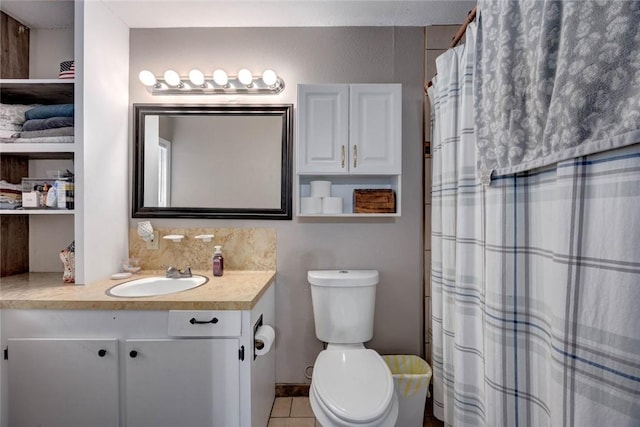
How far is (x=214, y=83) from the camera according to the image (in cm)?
183

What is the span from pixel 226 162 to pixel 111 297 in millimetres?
939

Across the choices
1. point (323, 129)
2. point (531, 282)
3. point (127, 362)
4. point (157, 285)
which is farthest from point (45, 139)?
point (531, 282)

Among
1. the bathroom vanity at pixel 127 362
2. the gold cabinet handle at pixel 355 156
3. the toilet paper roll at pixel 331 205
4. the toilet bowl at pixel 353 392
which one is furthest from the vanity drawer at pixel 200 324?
the gold cabinet handle at pixel 355 156

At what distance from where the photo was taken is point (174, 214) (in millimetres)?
1866

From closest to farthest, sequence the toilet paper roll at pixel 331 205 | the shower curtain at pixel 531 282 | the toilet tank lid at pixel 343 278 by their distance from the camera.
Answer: the shower curtain at pixel 531 282 → the toilet tank lid at pixel 343 278 → the toilet paper roll at pixel 331 205

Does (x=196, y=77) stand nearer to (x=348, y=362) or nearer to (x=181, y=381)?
(x=181, y=381)

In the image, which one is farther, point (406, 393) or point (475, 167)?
point (406, 393)

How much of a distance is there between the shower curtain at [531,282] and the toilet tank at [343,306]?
37cm

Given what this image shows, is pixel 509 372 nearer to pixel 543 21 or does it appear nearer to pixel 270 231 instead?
pixel 543 21

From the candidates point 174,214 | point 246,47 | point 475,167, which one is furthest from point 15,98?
point 475,167

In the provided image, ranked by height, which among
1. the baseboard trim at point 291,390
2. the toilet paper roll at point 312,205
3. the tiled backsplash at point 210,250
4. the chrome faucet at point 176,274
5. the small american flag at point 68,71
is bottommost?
the baseboard trim at point 291,390

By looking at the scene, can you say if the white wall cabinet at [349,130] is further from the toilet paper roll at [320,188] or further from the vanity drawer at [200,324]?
the vanity drawer at [200,324]

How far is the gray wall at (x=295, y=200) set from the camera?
187 cm

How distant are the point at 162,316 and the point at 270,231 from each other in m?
0.78
